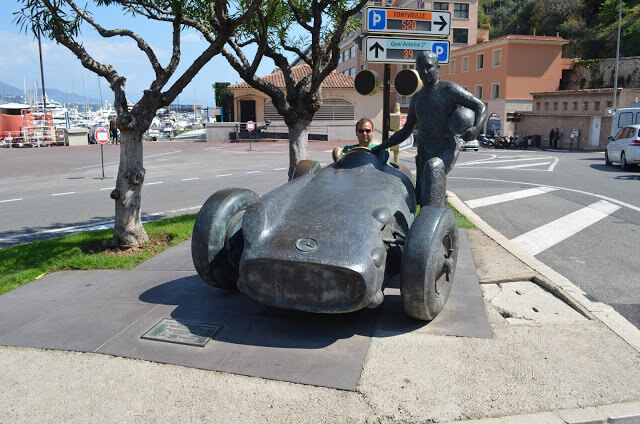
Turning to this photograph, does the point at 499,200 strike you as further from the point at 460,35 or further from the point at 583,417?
the point at 460,35

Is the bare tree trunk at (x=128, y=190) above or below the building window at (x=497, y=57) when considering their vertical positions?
below

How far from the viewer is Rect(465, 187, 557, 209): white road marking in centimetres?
1123

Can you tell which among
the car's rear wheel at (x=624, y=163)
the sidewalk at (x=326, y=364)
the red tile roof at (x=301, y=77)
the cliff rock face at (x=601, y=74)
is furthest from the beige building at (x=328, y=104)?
the sidewalk at (x=326, y=364)

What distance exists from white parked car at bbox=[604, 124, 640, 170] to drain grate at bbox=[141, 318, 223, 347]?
16419 mm

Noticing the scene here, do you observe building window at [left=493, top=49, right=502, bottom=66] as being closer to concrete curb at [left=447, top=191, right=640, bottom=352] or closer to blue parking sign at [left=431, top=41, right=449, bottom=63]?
blue parking sign at [left=431, top=41, right=449, bottom=63]

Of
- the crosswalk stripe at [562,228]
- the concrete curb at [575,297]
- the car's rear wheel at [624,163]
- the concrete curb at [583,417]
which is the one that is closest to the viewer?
the concrete curb at [583,417]

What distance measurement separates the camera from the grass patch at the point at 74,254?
20.9ft

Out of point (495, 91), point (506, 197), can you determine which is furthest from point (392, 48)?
point (495, 91)

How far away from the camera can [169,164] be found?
21.5m

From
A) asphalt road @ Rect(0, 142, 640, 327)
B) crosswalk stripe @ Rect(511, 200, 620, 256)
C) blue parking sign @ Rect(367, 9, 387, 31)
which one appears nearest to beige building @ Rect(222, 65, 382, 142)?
asphalt road @ Rect(0, 142, 640, 327)

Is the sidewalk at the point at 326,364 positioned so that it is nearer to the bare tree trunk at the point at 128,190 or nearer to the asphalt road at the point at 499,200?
the asphalt road at the point at 499,200

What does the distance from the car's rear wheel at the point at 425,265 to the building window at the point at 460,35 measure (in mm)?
51405

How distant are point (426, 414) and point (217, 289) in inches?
111

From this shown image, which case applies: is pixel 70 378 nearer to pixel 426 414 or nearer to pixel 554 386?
pixel 426 414
